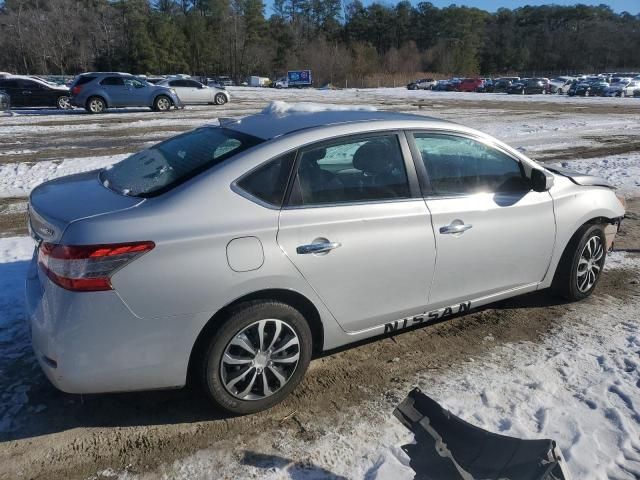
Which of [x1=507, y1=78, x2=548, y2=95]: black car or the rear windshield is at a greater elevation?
the rear windshield

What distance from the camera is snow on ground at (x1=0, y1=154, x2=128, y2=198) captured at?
360 inches

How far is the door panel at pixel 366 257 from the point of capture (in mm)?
3191

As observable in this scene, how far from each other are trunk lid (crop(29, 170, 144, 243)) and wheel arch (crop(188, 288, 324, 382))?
2.49 ft

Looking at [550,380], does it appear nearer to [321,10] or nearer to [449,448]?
[449,448]

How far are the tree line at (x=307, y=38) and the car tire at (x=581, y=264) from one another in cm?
8448

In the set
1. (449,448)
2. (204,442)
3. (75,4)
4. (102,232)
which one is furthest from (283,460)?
(75,4)

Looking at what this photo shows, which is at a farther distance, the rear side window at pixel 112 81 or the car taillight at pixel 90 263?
the rear side window at pixel 112 81

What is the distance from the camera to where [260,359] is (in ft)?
10.3

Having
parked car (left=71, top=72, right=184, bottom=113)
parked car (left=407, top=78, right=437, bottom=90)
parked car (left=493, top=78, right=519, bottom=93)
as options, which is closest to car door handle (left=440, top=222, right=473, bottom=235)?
parked car (left=71, top=72, right=184, bottom=113)

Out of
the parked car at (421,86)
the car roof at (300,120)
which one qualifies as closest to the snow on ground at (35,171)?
the car roof at (300,120)

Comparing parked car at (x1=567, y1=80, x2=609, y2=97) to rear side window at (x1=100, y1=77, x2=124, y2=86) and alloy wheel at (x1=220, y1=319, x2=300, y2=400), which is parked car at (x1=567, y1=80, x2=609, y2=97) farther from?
alloy wheel at (x1=220, y1=319, x2=300, y2=400)

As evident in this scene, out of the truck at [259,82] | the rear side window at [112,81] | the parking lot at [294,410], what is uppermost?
the rear side window at [112,81]

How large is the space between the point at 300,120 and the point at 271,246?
1.06m

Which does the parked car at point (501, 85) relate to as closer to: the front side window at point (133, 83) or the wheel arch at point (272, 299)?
the front side window at point (133, 83)
